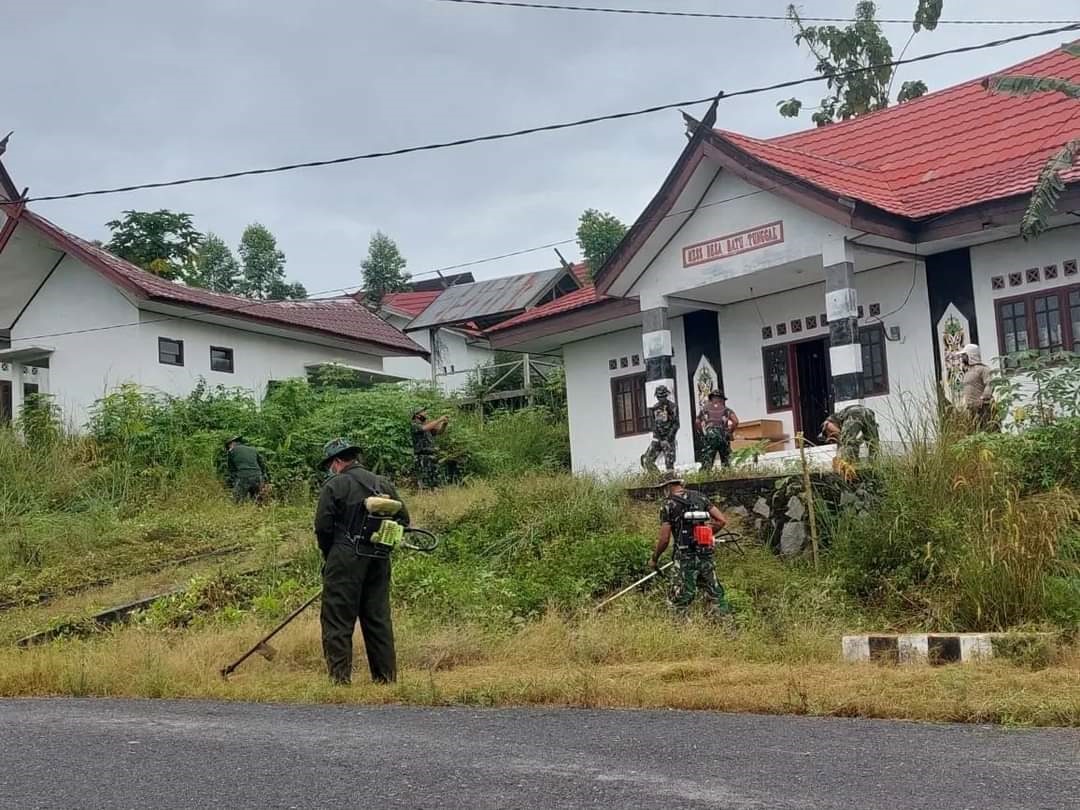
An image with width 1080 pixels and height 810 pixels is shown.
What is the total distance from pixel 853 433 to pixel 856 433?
0.03 meters

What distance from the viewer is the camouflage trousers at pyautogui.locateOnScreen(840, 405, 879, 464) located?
13.6 metres

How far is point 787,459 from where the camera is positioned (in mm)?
15305

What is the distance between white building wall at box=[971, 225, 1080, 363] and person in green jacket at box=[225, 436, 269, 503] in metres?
11.1

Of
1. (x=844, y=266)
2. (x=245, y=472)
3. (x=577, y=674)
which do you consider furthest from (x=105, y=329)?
(x=577, y=674)

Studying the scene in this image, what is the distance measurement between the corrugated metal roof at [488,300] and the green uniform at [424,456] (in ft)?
64.6

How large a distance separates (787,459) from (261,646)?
25.3 ft

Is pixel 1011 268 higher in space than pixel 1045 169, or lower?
lower

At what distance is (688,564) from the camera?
11367mm

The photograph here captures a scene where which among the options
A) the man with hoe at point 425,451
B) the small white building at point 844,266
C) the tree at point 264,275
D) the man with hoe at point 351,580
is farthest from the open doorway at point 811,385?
the tree at point 264,275

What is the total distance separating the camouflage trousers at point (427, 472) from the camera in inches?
794

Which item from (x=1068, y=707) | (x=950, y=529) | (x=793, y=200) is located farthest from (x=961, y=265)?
(x=1068, y=707)

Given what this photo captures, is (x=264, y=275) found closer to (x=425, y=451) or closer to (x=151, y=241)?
(x=151, y=241)

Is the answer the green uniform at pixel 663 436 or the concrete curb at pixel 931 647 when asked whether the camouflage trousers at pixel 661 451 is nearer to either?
the green uniform at pixel 663 436

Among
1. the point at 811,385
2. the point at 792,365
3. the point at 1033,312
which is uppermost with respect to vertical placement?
the point at 1033,312
